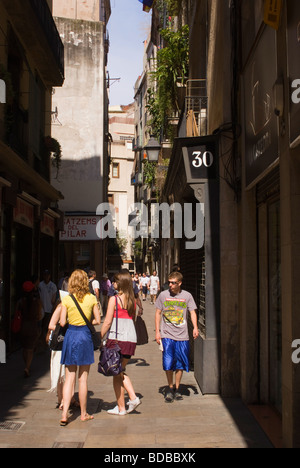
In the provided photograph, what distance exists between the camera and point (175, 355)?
871 centimetres

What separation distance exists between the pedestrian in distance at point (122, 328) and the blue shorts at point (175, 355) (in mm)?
1075

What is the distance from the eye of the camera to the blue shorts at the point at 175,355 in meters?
8.68

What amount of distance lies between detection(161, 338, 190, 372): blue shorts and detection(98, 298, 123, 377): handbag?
133cm

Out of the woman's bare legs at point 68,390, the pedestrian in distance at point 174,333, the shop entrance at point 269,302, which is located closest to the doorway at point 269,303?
the shop entrance at point 269,302

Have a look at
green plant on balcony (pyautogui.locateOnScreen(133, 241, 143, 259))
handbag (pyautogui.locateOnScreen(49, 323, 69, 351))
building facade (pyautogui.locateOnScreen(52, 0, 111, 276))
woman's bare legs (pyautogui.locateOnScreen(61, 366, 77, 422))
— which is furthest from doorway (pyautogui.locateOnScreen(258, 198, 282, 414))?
green plant on balcony (pyautogui.locateOnScreen(133, 241, 143, 259))

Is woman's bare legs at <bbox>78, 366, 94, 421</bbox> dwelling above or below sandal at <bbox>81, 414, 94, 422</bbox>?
above

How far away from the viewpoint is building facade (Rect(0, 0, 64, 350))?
12.8 metres

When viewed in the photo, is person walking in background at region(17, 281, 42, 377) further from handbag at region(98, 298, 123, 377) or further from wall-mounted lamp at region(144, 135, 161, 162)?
wall-mounted lamp at region(144, 135, 161, 162)

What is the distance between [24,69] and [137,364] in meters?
8.35

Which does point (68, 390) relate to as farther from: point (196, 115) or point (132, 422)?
point (196, 115)

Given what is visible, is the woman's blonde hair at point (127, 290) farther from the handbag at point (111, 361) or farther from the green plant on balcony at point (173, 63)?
the green plant on balcony at point (173, 63)

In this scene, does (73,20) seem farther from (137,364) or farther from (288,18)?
(288,18)

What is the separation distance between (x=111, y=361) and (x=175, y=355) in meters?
1.56
